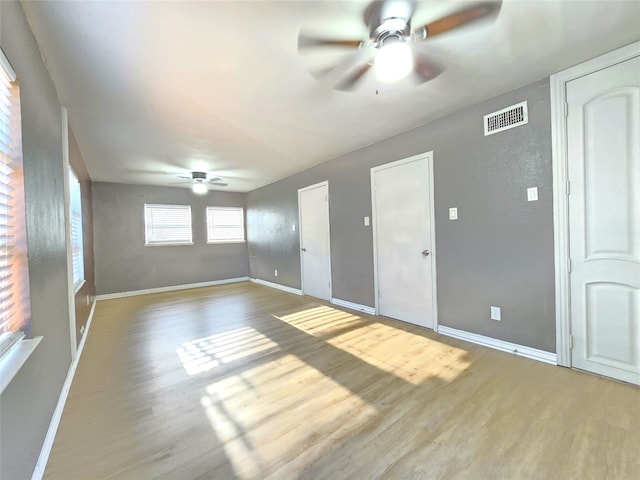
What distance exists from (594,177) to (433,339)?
1971 millimetres

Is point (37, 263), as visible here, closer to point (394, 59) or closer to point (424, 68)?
point (394, 59)

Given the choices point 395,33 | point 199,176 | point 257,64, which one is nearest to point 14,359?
point 257,64

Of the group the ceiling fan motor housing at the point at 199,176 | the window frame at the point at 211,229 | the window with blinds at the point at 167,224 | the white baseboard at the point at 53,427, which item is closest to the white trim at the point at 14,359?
the white baseboard at the point at 53,427

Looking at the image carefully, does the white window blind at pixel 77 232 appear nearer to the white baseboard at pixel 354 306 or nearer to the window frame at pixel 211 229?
the window frame at pixel 211 229

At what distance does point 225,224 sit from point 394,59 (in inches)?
245

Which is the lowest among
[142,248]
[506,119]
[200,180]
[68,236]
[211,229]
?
[142,248]

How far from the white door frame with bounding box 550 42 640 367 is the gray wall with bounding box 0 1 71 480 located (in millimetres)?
3425

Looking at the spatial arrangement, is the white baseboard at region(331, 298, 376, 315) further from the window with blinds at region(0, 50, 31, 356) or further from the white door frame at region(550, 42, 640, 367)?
the window with blinds at region(0, 50, 31, 356)

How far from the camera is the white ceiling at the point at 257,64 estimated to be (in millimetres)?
1505

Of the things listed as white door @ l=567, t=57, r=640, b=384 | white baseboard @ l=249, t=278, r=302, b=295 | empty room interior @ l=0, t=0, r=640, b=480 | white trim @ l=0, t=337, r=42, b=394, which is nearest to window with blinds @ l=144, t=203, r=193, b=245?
white baseboard @ l=249, t=278, r=302, b=295

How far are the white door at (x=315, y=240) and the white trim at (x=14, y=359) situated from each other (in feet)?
12.0

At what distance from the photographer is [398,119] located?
116 inches

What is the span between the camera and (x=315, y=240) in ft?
16.0

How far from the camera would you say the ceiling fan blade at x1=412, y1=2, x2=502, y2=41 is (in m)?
1.49
